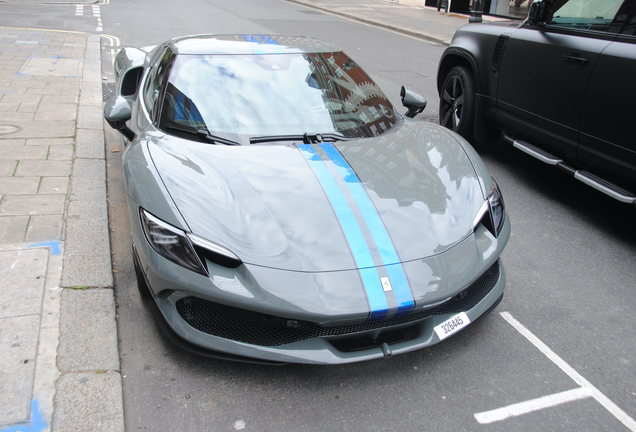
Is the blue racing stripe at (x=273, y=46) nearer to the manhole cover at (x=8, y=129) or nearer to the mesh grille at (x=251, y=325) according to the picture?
the mesh grille at (x=251, y=325)

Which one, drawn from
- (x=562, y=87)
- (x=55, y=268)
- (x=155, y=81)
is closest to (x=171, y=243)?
(x=55, y=268)

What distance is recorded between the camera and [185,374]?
234 cm

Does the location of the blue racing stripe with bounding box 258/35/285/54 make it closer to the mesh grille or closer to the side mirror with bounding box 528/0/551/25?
the mesh grille

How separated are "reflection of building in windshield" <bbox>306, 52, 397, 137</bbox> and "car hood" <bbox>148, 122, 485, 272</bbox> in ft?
0.79

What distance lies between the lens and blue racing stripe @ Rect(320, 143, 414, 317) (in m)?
2.13

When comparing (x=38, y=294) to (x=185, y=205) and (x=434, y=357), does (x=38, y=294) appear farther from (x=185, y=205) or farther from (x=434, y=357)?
(x=434, y=357)

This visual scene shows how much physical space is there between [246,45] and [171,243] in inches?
70.5

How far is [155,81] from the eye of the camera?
3.60 m

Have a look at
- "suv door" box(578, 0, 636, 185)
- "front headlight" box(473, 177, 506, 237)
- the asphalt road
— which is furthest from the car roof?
"suv door" box(578, 0, 636, 185)

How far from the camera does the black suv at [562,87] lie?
11.7ft

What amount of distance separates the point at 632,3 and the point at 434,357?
9.87ft

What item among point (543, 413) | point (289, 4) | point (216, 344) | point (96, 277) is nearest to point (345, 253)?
point (216, 344)

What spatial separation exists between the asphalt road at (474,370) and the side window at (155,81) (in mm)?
894

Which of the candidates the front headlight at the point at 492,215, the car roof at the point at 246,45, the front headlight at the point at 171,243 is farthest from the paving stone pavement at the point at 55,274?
the front headlight at the point at 492,215
